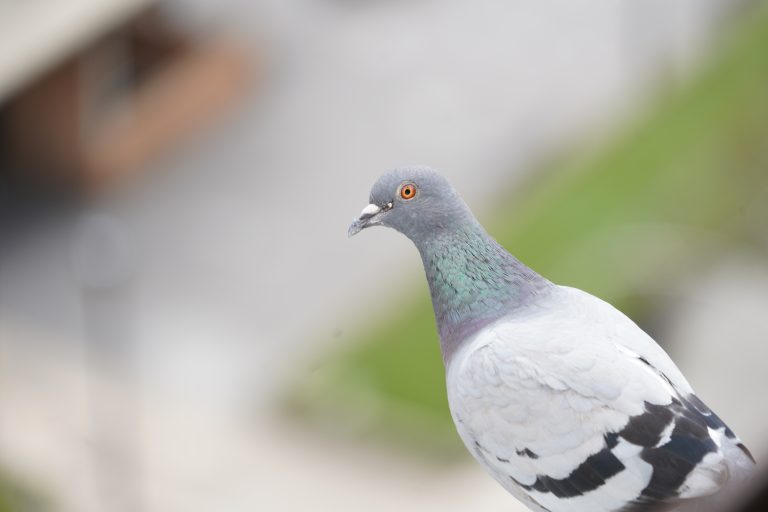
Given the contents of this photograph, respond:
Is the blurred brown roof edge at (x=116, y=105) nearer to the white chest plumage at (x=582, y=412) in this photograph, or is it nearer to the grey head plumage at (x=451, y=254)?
the grey head plumage at (x=451, y=254)

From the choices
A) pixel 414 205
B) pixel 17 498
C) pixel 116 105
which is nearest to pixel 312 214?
pixel 116 105

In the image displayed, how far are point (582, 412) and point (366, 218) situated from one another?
2.02 ft

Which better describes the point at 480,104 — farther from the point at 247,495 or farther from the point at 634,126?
the point at 247,495

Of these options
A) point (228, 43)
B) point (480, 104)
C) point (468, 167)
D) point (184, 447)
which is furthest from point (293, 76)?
point (184, 447)

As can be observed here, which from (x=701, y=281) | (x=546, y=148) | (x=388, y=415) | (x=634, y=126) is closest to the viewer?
(x=701, y=281)

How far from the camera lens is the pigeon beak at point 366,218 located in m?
2.57

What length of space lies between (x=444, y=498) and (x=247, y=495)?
1.47 m

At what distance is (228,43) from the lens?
13.5 meters

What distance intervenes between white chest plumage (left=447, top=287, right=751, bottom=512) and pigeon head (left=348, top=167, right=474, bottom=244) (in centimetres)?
29

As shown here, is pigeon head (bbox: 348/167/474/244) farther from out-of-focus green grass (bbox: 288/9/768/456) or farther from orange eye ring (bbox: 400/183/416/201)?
out-of-focus green grass (bbox: 288/9/768/456)

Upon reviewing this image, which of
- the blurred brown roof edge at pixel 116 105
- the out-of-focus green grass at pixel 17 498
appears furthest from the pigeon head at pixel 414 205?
the blurred brown roof edge at pixel 116 105

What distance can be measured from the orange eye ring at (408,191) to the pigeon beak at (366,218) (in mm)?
82

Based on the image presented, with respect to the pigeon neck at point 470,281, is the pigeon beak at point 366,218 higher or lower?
higher

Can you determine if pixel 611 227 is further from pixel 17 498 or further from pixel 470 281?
pixel 470 281
